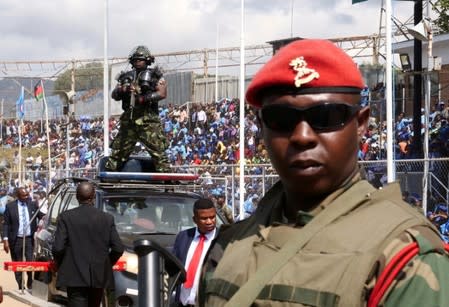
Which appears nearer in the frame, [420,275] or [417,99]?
[420,275]

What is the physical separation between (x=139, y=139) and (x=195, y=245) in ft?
15.2

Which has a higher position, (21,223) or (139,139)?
(139,139)

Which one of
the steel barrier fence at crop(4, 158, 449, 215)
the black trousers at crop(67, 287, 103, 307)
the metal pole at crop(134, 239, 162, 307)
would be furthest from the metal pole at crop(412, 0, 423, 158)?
the metal pole at crop(134, 239, 162, 307)

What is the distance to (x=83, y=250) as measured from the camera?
26.0ft

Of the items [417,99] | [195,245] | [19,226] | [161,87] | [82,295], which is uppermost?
[417,99]

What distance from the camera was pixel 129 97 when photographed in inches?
425

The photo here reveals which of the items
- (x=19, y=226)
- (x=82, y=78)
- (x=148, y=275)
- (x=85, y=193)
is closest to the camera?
(x=148, y=275)

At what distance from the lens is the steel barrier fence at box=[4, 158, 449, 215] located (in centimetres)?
1142

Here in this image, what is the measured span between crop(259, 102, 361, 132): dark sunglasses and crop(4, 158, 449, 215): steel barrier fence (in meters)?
5.88

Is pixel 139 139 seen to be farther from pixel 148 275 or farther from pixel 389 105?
pixel 148 275

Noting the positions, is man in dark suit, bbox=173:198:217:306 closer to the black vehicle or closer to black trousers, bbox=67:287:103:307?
black trousers, bbox=67:287:103:307

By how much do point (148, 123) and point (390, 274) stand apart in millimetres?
9423

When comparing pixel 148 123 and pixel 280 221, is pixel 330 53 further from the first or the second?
pixel 148 123

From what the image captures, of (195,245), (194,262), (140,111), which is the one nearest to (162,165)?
(140,111)
